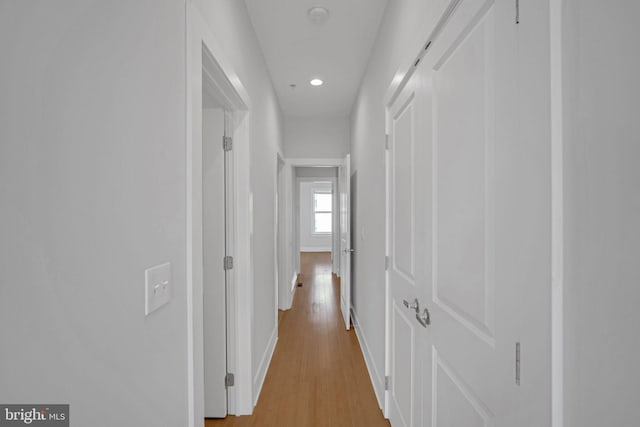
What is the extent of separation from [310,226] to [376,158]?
827 centimetres

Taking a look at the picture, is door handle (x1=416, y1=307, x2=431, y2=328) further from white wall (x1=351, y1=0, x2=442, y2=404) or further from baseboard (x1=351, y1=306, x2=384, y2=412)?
baseboard (x1=351, y1=306, x2=384, y2=412)

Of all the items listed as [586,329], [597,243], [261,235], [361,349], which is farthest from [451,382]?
[361,349]

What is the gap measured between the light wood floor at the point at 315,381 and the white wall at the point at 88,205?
1.34 m

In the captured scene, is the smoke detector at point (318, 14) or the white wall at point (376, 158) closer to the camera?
the white wall at point (376, 158)

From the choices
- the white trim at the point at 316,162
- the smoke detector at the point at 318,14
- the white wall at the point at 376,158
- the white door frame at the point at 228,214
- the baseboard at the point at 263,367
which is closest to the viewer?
the white door frame at the point at 228,214

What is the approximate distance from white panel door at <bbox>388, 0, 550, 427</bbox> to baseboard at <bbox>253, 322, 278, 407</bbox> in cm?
119

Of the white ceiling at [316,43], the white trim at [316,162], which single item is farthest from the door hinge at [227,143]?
the white trim at [316,162]

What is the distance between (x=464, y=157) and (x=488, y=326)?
0.50 metres

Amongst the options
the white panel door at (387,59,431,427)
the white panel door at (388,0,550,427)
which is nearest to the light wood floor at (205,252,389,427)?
the white panel door at (387,59,431,427)

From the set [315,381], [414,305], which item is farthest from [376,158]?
[315,381]

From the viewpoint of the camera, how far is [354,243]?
3.93 metres

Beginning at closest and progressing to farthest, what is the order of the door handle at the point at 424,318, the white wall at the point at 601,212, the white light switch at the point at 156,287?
the white wall at the point at 601,212
the white light switch at the point at 156,287
the door handle at the point at 424,318

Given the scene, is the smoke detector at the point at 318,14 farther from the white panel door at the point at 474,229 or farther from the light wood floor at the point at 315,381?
the light wood floor at the point at 315,381

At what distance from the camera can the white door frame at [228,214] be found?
113 cm
